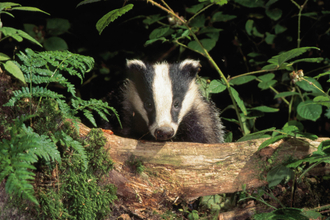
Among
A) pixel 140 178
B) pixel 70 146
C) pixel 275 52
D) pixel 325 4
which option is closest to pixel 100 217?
pixel 140 178

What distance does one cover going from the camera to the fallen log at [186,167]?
2383 millimetres

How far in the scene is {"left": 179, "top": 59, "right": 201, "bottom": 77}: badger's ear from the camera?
3877mm

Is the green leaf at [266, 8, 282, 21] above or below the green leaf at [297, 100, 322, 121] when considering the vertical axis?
above

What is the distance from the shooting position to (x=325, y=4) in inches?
178

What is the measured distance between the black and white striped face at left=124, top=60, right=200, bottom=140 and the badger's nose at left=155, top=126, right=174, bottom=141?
0.08 meters

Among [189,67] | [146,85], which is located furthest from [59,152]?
[189,67]

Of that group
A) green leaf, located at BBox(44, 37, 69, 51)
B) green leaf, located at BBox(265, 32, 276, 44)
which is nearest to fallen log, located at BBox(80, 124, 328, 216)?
green leaf, located at BBox(44, 37, 69, 51)

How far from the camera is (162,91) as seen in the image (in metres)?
3.54

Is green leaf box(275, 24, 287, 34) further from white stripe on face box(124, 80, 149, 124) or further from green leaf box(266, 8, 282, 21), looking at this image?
white stripe on face box(124, 80, 149, 124)

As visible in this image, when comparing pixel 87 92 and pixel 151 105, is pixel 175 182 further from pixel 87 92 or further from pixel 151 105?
pixel 87 92

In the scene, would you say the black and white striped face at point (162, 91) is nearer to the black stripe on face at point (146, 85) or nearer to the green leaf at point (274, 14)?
the black stripe on face at point (146, 85)

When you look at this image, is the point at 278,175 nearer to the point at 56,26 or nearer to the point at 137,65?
the point at 137,65

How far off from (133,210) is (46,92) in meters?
1.06

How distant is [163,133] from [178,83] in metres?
0.95
